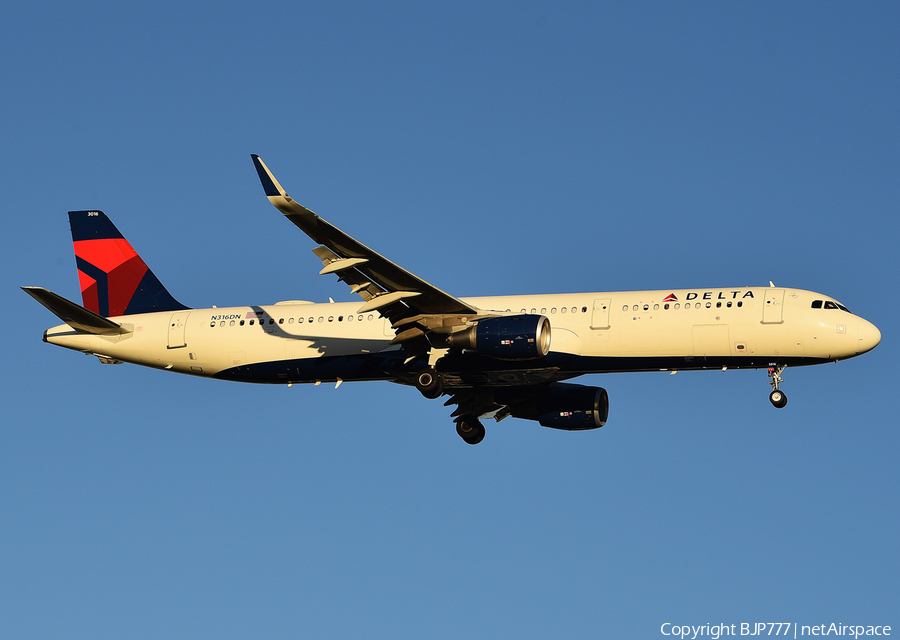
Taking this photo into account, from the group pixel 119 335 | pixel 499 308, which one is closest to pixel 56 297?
pixel 119 335

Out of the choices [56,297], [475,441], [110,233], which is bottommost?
[475,441]

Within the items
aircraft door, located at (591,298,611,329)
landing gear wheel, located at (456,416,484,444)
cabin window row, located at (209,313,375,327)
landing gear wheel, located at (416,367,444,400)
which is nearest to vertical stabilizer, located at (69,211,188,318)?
cabin window row, located at (209,313,375,327)

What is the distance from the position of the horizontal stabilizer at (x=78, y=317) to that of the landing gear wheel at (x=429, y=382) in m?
12.7

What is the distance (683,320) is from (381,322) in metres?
11.3

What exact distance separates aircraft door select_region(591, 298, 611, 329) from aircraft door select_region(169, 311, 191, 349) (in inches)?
645

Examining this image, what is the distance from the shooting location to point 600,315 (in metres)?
40.2

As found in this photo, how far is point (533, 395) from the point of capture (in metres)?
46.2

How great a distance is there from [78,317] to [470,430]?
16201 millimetres

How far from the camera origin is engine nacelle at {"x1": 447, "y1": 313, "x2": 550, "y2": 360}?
3816cm

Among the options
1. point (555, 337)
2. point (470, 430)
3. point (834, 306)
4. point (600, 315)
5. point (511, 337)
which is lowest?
point (470, 430)

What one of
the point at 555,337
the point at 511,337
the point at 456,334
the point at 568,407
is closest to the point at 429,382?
the point at 456,334

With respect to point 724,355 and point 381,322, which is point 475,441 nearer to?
point 381,322

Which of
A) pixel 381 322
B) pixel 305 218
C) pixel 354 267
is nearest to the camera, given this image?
pixel 305 218

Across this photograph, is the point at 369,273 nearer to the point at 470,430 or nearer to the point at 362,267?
the point at 362,267
